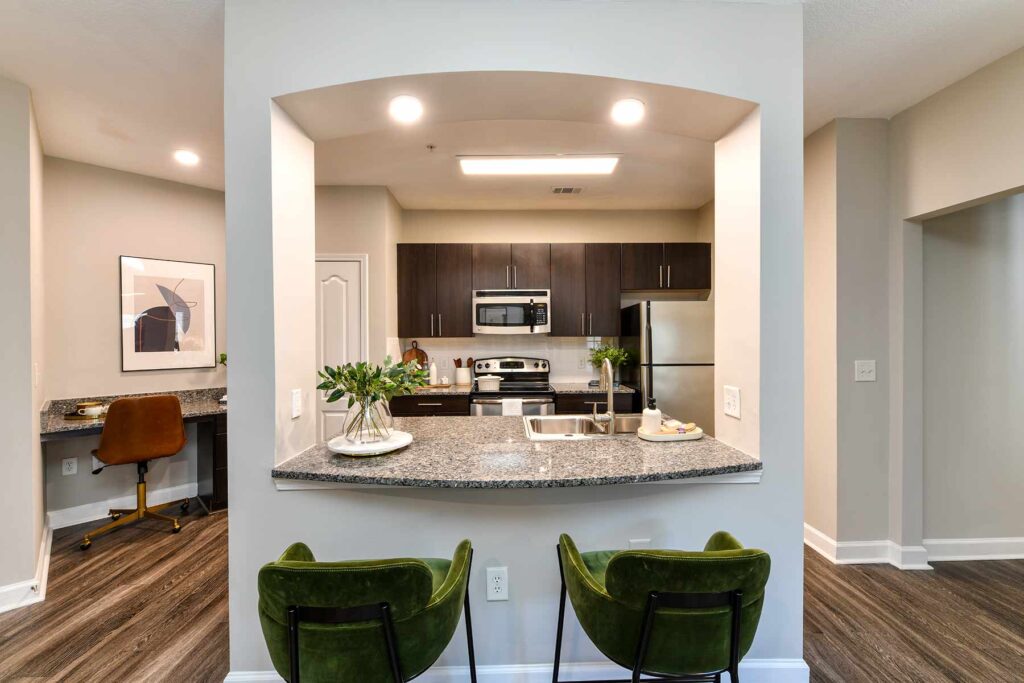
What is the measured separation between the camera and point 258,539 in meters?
1.74

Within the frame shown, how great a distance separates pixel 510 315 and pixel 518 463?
2.54 meters

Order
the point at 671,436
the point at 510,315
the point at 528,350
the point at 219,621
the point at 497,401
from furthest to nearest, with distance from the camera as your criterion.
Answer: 1. the point at 528,350
2. the point at 510,315
3. the point at 497,401
4. the point at 219,621
5. the point at 671,436

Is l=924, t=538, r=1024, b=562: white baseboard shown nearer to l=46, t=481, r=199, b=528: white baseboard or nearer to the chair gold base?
the chair gold base

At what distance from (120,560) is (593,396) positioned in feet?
11.0

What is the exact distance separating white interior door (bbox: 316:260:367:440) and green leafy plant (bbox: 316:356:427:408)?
2.13 m

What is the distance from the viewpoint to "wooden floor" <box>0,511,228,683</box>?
190cm

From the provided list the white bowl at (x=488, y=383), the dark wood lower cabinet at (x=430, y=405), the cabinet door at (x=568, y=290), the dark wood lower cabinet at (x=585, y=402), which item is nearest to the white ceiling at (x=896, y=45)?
the cabinet door at (x=568, y=290)

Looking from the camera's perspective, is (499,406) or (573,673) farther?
(499,406)

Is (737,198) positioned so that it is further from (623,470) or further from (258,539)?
(258,539)

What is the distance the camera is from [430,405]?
12.7ft

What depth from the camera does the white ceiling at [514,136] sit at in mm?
1808

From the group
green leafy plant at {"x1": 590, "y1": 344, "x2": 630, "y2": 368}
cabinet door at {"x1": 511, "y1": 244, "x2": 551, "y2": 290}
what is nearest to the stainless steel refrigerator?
green leafy plant at {"x1": 590, "y1": 344, "x2": 630, "y2": 368}

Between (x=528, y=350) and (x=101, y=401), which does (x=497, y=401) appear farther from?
(x=101, y=401)

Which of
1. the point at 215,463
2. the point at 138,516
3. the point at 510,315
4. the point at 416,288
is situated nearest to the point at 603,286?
the point at 510,315
